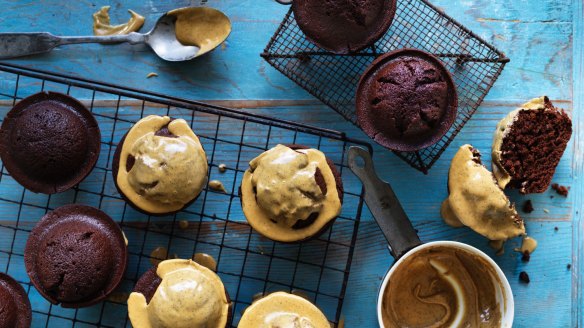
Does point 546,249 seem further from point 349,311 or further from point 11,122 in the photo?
point 11,122

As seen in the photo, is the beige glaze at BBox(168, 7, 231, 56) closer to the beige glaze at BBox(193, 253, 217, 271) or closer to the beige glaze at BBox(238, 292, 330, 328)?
the beige glaze at BBox(193, 253, 217, 271)

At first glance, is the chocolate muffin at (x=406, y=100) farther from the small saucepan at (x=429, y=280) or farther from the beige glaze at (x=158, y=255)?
the beige glaze at (x=158, y=255)

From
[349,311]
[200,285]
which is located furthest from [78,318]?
[349,311]

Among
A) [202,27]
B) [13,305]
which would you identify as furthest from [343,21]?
[13,305]

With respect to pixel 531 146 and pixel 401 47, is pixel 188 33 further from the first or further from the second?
pixel 531 146

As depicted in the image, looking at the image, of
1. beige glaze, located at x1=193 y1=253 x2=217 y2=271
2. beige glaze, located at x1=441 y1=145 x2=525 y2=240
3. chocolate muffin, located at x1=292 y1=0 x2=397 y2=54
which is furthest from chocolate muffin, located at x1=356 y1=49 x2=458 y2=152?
beige glaze, located at x1=193 y1=253 x2=217 y2=271
